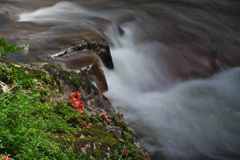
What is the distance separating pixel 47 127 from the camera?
5117 millimetres

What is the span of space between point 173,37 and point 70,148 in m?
9.56

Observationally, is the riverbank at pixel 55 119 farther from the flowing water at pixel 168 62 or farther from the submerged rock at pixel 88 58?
the flowing water at pixel 168 62

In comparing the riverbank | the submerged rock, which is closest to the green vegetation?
the riverbank

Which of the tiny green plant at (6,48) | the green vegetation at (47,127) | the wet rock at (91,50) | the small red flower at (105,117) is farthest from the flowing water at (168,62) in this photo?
the tiny green plant at (6,48)

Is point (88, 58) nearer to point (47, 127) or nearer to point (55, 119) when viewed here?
point (55, 119)

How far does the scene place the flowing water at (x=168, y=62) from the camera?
32.6ft

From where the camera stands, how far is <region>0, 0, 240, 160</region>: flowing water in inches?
391

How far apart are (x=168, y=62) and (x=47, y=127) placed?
817 centimetres

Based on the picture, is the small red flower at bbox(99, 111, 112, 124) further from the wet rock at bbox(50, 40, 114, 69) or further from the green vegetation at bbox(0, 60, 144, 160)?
the wet rock at bbox(50, 40, 114, 69)

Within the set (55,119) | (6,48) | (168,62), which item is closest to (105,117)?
(55,119)

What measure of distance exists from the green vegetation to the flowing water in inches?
114

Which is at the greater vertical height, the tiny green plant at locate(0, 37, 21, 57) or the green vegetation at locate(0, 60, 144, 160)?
the tiny green plant at locate(0, 37, 21, 57)

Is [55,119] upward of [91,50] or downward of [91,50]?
upward

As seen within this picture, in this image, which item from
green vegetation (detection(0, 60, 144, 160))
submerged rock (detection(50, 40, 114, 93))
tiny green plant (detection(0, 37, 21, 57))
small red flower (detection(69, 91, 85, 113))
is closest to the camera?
green vegetation (detection(0, 60, 144, 160))
